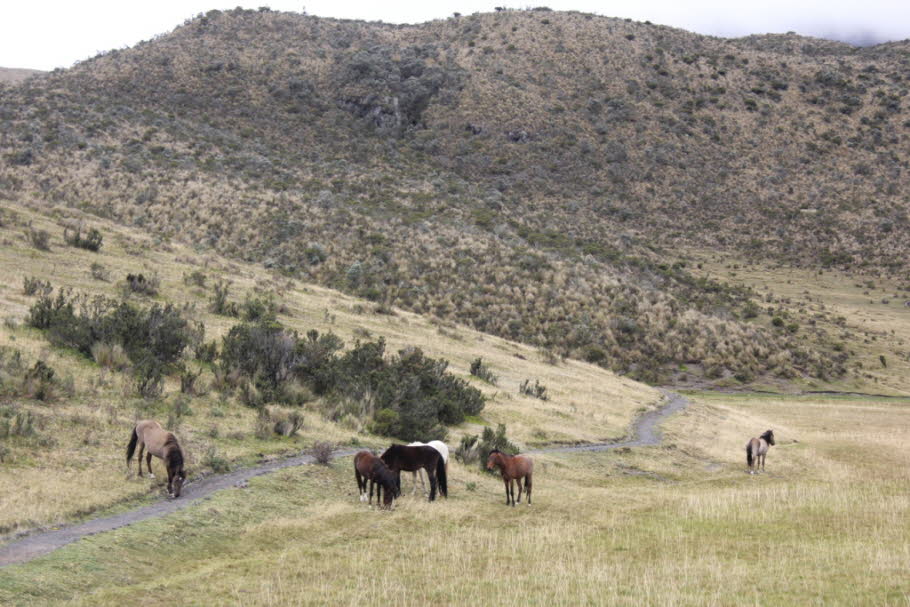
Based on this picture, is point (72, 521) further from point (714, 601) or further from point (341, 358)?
point (341, 358)

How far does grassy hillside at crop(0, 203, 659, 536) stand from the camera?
11.8 metres

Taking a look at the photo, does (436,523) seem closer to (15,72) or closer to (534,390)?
(534,390)

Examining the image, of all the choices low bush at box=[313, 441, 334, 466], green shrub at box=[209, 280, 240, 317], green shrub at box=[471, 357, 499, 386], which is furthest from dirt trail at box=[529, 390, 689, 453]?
green shrub at box=[209, 280, 240, 317]

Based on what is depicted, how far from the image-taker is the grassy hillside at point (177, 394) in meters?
11.8

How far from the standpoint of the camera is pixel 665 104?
10881cm

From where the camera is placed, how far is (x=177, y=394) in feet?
56.9

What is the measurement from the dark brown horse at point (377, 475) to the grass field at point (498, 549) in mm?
312

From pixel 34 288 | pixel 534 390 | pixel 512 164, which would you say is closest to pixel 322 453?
pixel 34 288

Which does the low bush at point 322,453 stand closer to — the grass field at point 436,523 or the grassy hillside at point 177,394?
the grass field at point 436,523

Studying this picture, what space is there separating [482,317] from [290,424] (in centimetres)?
3699

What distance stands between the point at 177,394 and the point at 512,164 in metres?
83.9

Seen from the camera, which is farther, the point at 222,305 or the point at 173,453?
the point at 222,305

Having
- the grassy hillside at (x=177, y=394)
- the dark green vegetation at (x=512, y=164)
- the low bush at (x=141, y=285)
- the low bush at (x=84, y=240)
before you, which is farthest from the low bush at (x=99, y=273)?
the low bush at (x=84, y=240)

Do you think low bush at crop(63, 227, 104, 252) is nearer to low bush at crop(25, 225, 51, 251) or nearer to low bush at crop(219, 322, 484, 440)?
low bush at crop(25, 225, 51, 251)
